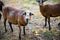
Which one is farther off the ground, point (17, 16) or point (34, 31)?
point (17, 16)

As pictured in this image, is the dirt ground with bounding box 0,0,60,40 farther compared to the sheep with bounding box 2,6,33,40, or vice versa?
→ the dirt ground with bounding box 0,0,60,40

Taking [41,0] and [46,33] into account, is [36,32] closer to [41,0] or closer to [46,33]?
[46,33]

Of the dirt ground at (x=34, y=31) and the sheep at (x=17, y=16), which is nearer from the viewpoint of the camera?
the sheep at (x=17, y=16)

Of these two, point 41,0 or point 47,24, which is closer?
point 41,0

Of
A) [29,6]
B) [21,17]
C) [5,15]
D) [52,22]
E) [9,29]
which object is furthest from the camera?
[29,6]

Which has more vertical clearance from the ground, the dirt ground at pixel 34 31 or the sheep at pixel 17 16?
the sheep at pixel 17 16

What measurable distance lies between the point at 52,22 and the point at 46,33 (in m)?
1.22

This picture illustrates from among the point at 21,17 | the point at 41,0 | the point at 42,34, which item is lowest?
the point at 42,34

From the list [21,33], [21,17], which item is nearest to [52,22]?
[21,33]

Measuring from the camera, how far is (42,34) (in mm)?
7426

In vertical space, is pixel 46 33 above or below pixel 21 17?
below

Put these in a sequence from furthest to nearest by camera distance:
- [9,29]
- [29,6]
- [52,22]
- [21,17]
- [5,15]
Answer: [29,6], [52,22], [9,29], [5,15], [21,17]

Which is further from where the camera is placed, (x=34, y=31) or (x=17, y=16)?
(x=34, y=31)

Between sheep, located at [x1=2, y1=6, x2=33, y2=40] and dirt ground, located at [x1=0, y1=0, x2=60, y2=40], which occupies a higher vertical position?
sheep, located at [x1=2, y1=6, x2=33, y2=40]
